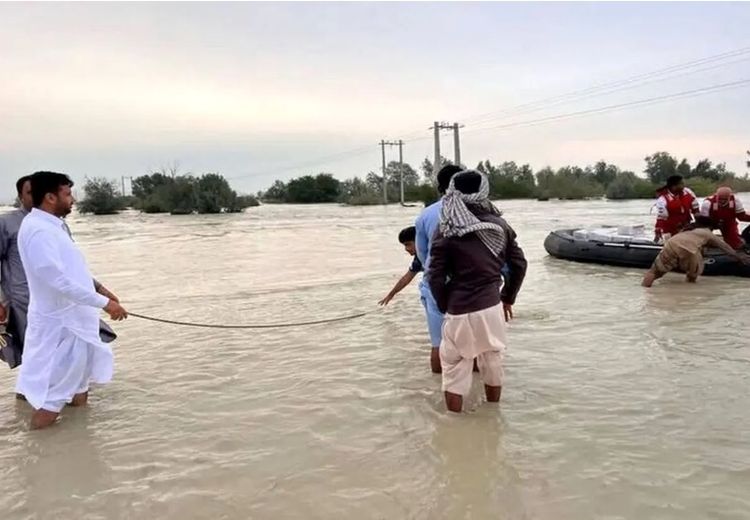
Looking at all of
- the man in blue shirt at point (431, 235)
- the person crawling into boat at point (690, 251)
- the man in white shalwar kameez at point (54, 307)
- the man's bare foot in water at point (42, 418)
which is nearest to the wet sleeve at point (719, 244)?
the person crawling into boat at point (690, 251)

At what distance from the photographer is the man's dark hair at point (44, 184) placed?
4.02 m

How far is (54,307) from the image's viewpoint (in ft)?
13.3

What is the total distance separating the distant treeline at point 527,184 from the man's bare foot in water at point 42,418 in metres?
63.1

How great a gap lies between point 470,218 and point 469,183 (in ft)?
0.76

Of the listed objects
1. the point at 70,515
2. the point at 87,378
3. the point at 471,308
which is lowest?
the point at 70,515

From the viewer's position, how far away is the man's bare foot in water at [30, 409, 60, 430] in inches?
164

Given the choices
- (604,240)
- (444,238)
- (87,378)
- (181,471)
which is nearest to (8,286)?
(87,378)

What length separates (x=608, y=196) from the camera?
239 feet

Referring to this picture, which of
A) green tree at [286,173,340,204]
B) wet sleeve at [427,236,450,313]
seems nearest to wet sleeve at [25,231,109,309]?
wet sleeve at [427,236,450,313]

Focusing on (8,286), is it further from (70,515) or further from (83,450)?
(70,515)

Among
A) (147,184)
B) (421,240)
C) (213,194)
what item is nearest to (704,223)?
(421,240)

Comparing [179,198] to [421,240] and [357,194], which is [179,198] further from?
[421,240]

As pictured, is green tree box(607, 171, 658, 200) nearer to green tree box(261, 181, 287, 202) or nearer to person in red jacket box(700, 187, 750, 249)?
green tree box(261, 181, 287, 202)

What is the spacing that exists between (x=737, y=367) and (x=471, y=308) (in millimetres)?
2678
